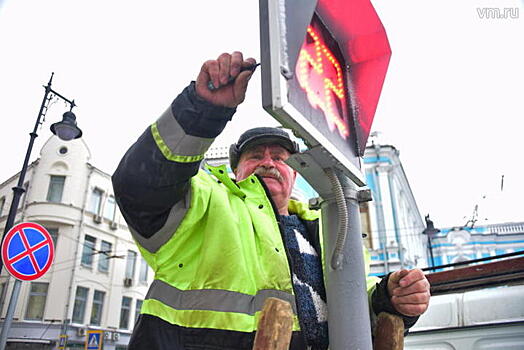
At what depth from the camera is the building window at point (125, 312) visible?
25.3 m

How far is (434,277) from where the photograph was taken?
3900 mm

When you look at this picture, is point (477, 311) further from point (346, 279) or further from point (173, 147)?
point (173, 147)

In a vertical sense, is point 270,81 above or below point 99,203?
below

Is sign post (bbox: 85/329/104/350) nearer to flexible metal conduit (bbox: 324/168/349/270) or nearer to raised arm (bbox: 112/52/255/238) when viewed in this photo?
raised arm (bbox: 112/52/255/238)

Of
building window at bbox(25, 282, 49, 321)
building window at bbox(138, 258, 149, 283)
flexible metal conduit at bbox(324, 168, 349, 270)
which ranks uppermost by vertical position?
building window at bbox(138, 258, 149, 283)

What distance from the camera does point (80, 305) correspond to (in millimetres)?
22781

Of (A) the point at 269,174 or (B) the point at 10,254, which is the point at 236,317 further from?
(B) the point at 10,254

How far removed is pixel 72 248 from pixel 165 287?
2416 centimetres

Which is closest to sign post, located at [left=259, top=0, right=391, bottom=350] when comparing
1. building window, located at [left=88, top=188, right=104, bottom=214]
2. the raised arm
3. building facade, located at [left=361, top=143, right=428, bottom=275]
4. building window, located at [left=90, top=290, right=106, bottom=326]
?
the raised arm

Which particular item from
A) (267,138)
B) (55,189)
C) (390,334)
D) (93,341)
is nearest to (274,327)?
(390,334)

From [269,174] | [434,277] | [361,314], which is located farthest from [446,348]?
[361,314]

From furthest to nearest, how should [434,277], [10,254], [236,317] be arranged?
[10,254] → [434,277] → [236,317]

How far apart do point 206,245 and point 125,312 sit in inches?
1040

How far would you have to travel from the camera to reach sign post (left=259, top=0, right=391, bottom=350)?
108 cm
